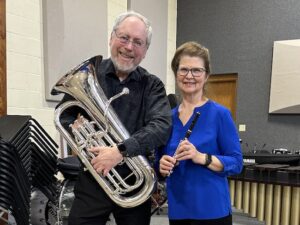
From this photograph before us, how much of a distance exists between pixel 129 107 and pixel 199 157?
32 centimetres

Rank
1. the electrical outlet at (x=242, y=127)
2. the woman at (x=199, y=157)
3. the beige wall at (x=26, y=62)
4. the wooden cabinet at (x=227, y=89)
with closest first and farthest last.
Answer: the woman at (x=199, y=157), the beige wall at (x=26, y=62), the electrical outlet at (x=242, y=127), the wooden cabinet at (x=227, y=89)

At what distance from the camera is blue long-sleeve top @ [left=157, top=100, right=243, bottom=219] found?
1.14 m

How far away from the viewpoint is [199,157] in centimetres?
111

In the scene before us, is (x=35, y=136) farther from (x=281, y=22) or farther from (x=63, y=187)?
(x=281, y=22)

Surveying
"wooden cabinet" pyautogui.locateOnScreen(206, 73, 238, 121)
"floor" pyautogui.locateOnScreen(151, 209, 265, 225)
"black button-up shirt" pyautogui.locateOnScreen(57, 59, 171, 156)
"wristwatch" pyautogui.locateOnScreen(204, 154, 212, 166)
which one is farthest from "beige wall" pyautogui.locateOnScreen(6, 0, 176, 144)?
"wooden cabinet" pyautogui.locateOnScreen(206, 73, 238, 121)

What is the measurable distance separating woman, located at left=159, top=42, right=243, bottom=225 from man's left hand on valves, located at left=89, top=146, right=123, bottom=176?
0.60 feet

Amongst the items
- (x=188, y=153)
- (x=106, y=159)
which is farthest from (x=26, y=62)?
(x=188, y=153)

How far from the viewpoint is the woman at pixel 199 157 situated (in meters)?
1.13

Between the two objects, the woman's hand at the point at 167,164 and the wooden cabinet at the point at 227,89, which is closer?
the woman's hand at the point at 167,164

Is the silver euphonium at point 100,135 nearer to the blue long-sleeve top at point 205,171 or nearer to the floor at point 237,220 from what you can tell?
the blue long-sleeve top at point 205,171

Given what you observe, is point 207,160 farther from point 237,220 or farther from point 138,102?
point 237,220

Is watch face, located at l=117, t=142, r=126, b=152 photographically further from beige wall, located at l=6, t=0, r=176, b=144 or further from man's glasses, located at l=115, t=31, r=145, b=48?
beige wall, located at l=6, t=0, r=176, b=144

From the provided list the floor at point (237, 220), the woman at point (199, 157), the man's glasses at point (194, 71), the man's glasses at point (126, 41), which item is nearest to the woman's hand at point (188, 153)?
the woman at point (199, 157)

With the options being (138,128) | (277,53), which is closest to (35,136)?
(138,128)
